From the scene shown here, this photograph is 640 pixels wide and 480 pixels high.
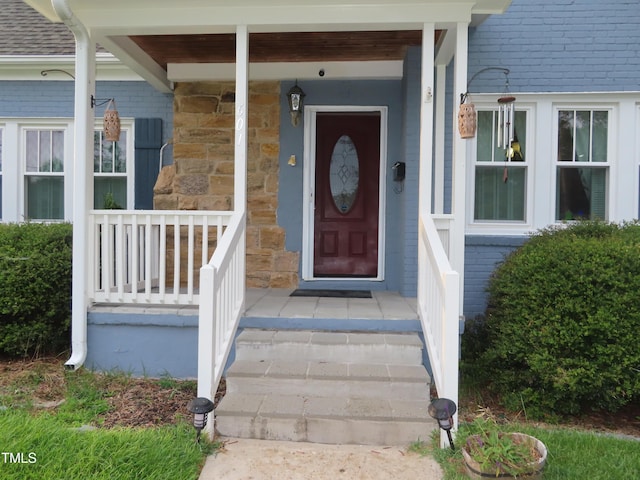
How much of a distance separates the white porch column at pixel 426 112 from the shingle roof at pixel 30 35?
4.48m

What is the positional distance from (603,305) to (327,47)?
3.35 metres

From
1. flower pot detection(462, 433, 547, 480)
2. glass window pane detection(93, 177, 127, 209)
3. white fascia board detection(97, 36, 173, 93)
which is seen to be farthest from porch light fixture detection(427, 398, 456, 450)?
glass window pane detection(93, 177, 127, 209)

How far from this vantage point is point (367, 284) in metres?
5.36

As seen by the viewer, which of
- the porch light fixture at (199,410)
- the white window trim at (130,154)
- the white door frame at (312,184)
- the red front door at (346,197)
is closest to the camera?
the porch light fixture at (199,410)

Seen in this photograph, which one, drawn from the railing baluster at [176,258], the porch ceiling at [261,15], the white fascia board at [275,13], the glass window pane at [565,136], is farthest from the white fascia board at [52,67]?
the glass window pane at [565,136]

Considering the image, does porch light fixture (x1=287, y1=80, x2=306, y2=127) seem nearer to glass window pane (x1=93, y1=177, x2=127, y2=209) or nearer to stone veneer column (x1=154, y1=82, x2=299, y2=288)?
stone veneer column (x1=154, y1=82, x2=299, y2=288)

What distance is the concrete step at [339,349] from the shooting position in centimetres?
355

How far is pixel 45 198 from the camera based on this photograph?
6039 mm

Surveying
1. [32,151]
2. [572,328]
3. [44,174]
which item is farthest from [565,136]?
[32,151]

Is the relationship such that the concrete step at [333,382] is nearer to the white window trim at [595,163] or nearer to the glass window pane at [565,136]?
the white window trim at [595,163]

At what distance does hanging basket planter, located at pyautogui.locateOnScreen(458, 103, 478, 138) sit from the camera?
3.60m

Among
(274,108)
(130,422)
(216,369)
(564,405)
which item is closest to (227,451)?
(216,369)

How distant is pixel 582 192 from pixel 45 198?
20.6 ft

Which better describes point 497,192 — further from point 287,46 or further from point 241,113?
point 241,113
